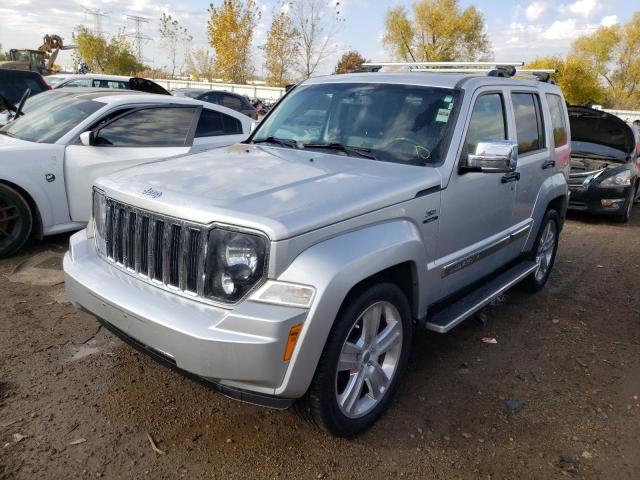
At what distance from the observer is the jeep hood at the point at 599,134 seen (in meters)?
9.41

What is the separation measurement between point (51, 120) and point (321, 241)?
474 cm

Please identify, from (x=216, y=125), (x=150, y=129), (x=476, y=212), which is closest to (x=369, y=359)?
(x=476, y=212)

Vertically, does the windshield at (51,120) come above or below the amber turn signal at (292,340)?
above

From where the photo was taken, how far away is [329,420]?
267 centimetres

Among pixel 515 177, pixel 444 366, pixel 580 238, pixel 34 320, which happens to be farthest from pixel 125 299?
pixel 580 238

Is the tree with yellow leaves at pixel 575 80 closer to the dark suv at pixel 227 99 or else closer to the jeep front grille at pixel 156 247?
the dark suv at pixel 227 99

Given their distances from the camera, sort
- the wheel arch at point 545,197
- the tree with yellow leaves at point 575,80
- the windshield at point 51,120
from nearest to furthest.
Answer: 1. the wheel arch at point 545,197
2. the windshield at point 51,120
3. the tree with yellow leaves at point 575,80

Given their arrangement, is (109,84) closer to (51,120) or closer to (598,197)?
(51,120)

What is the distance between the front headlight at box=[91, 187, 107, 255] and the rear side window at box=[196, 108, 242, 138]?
135 inches

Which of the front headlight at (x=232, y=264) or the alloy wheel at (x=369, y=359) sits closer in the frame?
the front headlight at (x=232, y=264)

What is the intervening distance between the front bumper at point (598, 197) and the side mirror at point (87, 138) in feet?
24.1

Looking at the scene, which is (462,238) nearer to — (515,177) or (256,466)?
(515,177)

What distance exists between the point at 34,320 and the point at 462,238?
327cm

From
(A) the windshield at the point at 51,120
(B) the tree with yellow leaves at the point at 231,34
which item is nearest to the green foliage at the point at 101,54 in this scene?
(B) the tree with yellow leaves at the point at 231,34
